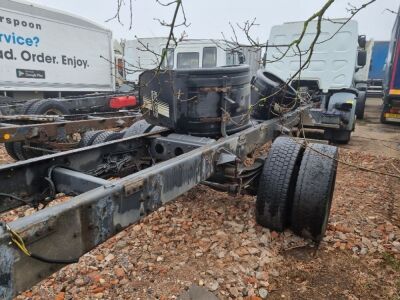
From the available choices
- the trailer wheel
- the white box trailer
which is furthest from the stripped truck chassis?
the white box trailer

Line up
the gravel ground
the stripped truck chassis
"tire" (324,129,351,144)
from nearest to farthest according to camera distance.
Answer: the stripped truck chassis < the gravel ground < "tire" (324,129,351,144)

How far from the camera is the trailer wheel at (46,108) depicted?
555 cm

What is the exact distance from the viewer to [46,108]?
5.71 m

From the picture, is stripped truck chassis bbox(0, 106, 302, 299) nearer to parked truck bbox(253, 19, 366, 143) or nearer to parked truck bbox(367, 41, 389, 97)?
parked truck bbox(253, 19, 366, 143)

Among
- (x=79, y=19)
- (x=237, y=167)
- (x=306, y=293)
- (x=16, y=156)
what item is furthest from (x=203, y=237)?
(x=79, y=19)

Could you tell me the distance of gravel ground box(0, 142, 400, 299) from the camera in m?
2.27

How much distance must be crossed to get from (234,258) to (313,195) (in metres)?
0.85

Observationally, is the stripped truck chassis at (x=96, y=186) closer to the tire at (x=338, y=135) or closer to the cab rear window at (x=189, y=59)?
the tire at (x=338, y=135)

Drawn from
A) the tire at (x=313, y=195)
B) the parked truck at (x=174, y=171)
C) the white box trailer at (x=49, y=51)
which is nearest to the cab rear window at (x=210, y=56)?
the white box trailer at (x=49, y=51)

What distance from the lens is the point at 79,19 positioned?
9.88 m

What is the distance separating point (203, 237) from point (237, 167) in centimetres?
83

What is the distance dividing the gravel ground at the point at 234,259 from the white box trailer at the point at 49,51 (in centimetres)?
635

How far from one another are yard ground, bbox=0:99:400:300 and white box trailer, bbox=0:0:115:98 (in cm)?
633

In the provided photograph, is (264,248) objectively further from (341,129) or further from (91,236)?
(341,129)
